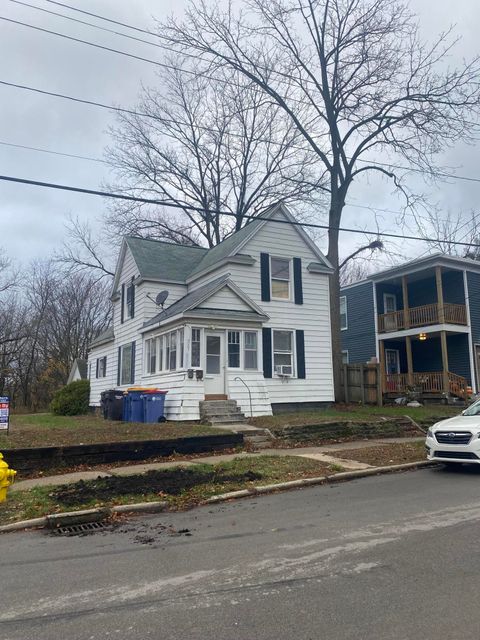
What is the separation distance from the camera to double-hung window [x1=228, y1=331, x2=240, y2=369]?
17938mm

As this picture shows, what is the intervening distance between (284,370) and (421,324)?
1024cm

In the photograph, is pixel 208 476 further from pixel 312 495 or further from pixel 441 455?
pixel 441 455

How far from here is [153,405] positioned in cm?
1670

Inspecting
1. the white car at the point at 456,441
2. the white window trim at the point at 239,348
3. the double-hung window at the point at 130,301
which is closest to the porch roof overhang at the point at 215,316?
the white window trim at the point at 239,348

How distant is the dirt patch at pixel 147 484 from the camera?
26.8ft

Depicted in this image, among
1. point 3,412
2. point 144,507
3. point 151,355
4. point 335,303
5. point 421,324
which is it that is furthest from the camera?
point 421,324

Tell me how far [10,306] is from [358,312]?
31.5m

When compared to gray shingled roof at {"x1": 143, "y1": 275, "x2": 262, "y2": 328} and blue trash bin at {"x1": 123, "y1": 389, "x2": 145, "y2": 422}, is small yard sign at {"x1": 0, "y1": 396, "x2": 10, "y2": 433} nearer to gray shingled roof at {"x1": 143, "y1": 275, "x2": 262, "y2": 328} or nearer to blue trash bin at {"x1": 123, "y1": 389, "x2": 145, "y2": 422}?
blue trash bin at {"x1": 123, "y1": 389, "x2": 145, "y2": 422}

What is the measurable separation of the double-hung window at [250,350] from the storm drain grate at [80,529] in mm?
11557

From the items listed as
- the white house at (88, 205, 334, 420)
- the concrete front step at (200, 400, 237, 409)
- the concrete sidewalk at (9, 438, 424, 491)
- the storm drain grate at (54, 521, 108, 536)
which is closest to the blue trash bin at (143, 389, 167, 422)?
the white house at (88, 205, 334, 420)

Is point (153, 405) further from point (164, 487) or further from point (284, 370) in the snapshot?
point (164, 487)

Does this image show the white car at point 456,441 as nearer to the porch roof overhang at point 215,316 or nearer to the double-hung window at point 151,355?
the porch roof overhang at point 215,316

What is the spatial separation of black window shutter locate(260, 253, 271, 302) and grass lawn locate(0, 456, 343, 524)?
966 cm

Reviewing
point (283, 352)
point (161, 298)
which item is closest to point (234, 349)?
point (283, 352)
